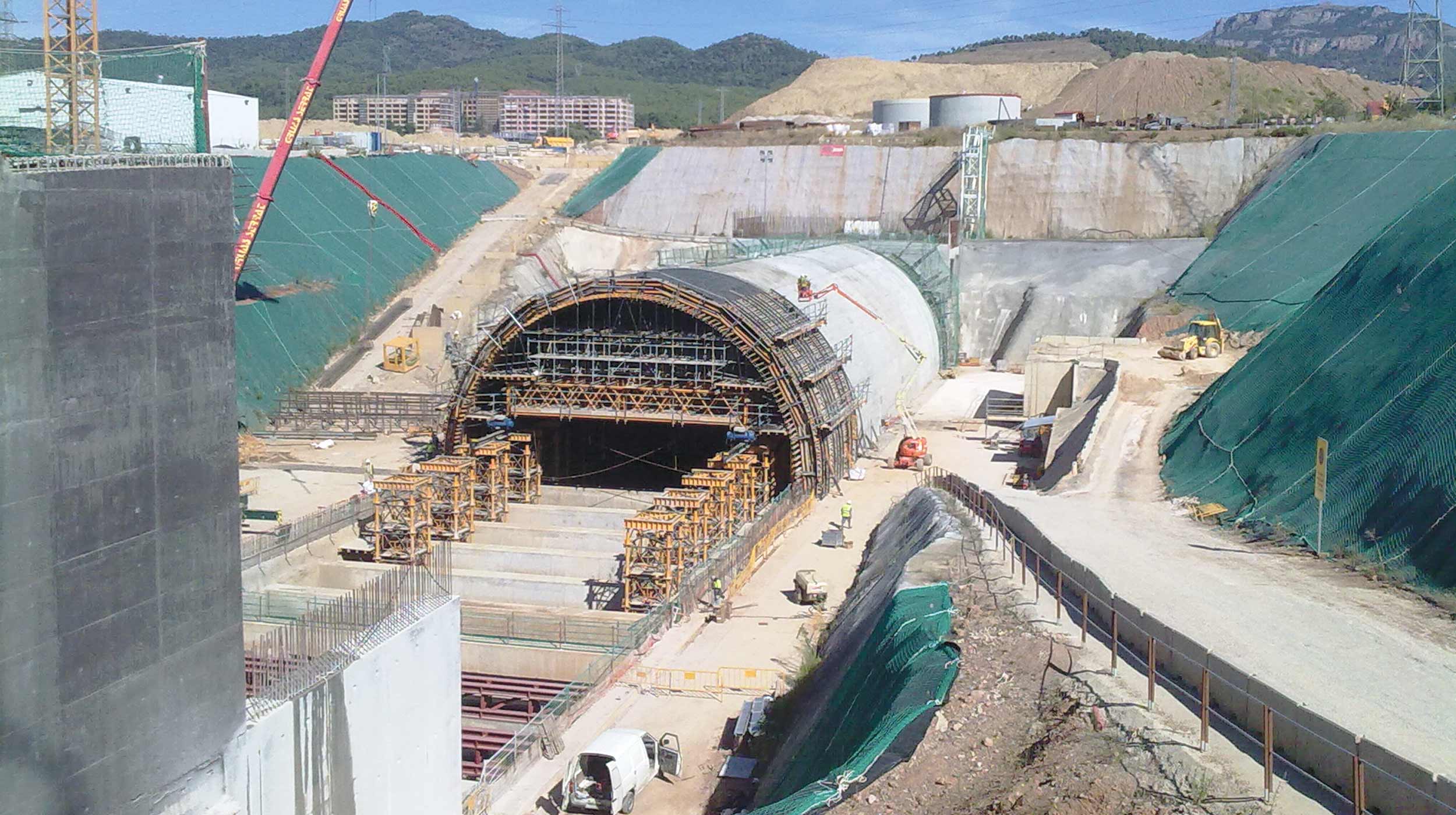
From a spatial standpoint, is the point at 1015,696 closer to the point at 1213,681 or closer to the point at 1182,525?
the point at 1213,681

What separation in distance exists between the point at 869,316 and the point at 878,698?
26.9m

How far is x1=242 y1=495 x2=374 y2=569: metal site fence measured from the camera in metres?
26.8

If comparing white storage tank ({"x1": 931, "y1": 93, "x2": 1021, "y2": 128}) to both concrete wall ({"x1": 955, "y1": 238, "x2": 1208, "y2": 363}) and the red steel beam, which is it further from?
the red steel beam

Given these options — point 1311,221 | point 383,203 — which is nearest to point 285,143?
point 383,203

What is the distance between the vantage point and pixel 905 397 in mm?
42375

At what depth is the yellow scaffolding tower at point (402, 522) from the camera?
28453 millimetres

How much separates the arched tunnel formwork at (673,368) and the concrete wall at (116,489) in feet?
68.9

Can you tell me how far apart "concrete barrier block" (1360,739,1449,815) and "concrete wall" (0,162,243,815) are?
8739 mm

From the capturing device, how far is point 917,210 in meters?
61.8

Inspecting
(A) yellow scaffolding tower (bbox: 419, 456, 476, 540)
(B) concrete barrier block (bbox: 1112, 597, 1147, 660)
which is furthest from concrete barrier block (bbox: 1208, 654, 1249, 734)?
(A) yellow scaffolding tower (bbox: 419, 456, 476, 540)

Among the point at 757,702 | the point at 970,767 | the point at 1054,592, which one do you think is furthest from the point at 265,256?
the point at 970,767

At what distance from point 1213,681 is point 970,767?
2.45 metres

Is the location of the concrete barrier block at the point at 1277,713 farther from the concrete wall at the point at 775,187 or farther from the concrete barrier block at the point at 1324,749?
the concrete wall at the point at 775,187

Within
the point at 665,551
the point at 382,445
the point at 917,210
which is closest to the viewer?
the point at 665,551
